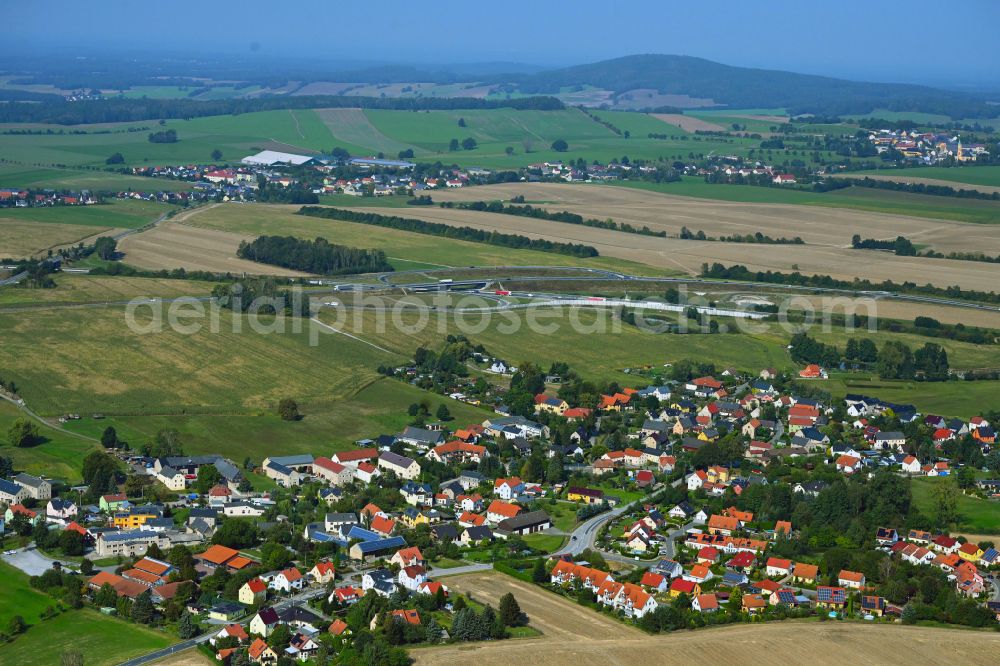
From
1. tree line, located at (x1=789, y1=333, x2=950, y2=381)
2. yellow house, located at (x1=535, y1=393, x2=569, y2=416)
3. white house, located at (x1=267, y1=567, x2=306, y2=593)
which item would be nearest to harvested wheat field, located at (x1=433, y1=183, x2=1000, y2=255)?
tree line, located at (x1=789, y1=333, x2=950, y2=381)

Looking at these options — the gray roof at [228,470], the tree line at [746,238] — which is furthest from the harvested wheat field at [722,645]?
the tree line at [746,238]

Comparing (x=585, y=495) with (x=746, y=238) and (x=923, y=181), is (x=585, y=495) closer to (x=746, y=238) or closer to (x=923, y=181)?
(x=746, y=238)

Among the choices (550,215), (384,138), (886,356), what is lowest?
(886,356)

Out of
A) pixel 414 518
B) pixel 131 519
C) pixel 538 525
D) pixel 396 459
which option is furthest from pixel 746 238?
pixel 131 519

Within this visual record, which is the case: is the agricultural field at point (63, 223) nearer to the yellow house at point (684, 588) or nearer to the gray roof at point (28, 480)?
the gray roof at point (28, 480)

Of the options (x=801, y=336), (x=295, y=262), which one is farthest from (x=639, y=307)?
(x=295, y=262)

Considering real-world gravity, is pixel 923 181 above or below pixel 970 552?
above

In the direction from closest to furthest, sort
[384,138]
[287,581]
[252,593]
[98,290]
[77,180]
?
[252,593] < [287,581] < [98,290] < [77,180] < [384,138]
